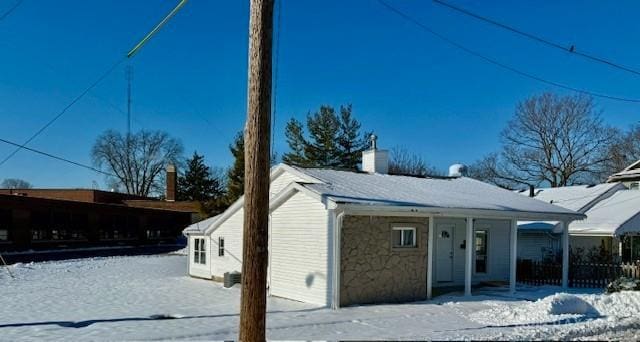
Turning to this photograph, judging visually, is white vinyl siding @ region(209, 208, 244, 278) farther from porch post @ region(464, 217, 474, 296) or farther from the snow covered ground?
porch post @ region(464, 217, 474, 296)

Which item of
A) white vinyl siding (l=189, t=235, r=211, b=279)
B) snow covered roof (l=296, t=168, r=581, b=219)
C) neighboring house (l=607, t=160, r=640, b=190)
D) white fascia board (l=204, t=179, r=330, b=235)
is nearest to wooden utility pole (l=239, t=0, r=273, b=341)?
snow covered roof (l=296, t=168, r=581, b=219)

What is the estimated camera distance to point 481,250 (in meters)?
19.0

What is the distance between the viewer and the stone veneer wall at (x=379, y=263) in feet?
46.4

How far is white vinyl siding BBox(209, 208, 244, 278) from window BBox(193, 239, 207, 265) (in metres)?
0.79

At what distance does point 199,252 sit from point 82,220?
21.4 meters

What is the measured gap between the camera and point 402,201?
14.9 meters

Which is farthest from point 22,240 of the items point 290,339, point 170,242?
point 290,339

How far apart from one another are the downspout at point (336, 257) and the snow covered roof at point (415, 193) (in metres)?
0.60

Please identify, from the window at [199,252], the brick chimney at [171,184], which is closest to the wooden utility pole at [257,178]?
the window at [199,252]

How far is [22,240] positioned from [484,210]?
2905 cm

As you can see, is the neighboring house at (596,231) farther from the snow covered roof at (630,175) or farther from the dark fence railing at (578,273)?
the snow covered roof at (630,175)

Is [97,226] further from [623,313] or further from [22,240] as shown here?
[623,313]

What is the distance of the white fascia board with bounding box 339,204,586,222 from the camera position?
551 inches

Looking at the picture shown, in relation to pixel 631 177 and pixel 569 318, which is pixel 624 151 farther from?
pixel 569 318
